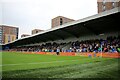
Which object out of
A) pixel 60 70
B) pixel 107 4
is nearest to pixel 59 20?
pixel 107 4

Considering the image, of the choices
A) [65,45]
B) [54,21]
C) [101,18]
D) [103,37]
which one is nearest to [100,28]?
[103,37]

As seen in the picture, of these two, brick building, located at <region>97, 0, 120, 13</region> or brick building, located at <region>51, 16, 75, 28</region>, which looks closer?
brick building, located at <region>97, 0, 120, 13</region>

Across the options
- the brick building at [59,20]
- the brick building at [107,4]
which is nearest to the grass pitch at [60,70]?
the brick building at [107,4]

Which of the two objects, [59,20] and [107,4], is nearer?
[107,4]

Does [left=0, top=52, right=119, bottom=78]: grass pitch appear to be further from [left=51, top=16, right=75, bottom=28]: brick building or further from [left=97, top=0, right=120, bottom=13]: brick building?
[left=51, top=16, right=75, bottom=28]: brick building

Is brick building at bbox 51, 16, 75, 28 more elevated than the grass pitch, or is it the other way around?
brick building at bbox 51, 16, 75, 28

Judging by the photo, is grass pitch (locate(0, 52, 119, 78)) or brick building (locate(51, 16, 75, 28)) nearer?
grass pitch (locate(0, 52, 119, 78))

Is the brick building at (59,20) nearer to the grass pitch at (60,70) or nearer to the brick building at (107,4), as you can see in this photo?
the brick building at (107,4)

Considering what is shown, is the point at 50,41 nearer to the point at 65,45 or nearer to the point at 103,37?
the point at 65,45

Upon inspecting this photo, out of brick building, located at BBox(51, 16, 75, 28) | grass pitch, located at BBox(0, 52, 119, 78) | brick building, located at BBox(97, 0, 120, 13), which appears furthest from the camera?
brick building, located at BBox(51, 16, 75, 28)

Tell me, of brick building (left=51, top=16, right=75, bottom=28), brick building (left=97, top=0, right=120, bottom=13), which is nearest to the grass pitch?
brick building (left=97, top=0, right=120, bottom=13)

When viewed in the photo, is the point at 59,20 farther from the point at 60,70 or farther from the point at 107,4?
the point at 60,70

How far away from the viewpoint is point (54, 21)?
132m

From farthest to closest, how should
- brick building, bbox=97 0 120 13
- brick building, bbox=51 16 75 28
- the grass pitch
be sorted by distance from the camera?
brick building, bbox=51 16 75 28
brick building, bbox=97 0 120 13
the grass pitch
